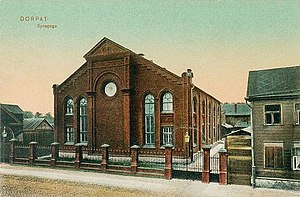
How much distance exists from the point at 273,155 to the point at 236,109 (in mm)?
1337

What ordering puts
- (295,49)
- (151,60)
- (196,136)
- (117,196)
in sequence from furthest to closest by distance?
1. (196,136)
2. (151,60)
3. (117,196)
4. (295,49)

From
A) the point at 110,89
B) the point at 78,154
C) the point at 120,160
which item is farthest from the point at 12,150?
the point at 110,89

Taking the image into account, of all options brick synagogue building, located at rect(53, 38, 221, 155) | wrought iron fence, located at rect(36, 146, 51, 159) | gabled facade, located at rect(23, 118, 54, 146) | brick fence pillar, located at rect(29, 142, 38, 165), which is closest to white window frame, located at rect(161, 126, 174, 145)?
brick synagogue building, located at rect(53, 38, 221, 155)

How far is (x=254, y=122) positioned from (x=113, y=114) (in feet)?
11.1

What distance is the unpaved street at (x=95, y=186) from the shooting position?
6.04 metres

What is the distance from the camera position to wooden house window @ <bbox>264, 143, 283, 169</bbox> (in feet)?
19.5

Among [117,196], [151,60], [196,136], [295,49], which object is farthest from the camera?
[196,136]

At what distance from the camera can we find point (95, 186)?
6.58 m

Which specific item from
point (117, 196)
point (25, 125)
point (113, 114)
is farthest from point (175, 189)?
point (25, 125)

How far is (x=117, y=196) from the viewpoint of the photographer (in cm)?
616

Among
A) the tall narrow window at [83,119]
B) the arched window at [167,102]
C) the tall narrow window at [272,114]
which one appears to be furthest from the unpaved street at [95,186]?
the arched window at [167,102]

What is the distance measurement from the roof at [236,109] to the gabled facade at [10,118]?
490 cm

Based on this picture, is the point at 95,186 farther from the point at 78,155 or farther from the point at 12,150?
the point at 12,150

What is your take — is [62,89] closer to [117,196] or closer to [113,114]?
[113,114]
